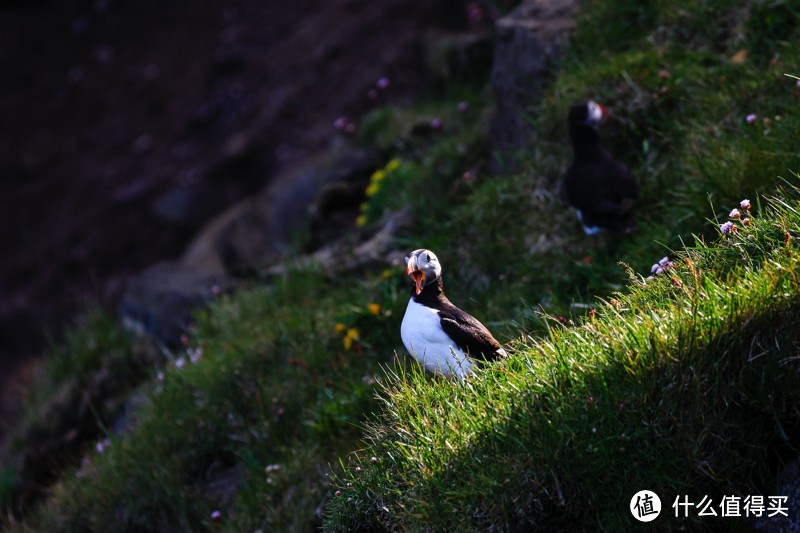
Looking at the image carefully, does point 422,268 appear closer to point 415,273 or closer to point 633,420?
point 415,273

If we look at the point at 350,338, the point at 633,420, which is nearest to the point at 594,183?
the point at 350,338

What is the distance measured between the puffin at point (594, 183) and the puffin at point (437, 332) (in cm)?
145

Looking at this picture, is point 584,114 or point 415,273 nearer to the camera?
point 415,273

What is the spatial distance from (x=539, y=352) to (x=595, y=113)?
2.67 metres

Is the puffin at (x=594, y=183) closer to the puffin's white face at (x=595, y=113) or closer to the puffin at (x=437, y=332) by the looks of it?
the puffin's white face at (x=595, y=113)

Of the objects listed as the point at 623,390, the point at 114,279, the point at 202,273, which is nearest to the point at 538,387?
the point at 623,390

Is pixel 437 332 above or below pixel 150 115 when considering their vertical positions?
above

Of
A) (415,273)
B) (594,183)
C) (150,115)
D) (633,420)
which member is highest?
(415,273)

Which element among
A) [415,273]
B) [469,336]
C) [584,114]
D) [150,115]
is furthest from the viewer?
[150,115]

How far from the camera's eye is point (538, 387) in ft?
12.0

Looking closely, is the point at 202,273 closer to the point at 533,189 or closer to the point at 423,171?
the point at 423,171

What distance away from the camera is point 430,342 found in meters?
4.54

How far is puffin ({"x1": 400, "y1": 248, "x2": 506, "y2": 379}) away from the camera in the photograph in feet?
14.6

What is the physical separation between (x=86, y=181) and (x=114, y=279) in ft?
8.57
